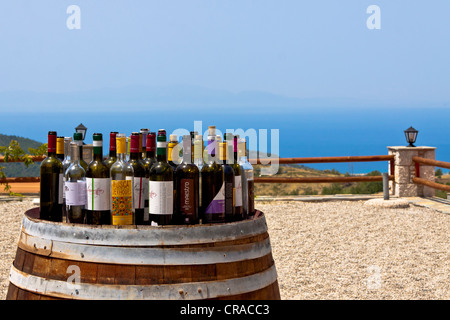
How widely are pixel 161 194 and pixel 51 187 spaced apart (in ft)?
2.61

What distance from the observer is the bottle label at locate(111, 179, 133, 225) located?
2809 millimetres

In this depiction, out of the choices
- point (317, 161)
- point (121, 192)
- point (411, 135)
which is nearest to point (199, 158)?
point (121, 192)

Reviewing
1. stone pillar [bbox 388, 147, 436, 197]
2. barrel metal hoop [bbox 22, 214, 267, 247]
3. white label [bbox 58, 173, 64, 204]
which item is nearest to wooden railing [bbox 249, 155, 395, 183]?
stone pillar [bbox 388, 147, 436, 197]

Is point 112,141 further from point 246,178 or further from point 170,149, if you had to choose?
point 246,178

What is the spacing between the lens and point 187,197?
2.81 metres

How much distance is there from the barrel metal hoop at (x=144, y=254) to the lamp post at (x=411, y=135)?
33.8 ft

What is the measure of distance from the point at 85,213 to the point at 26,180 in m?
9.76

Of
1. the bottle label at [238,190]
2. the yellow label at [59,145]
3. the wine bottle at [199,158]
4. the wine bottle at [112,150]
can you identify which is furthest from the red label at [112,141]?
the bottle label at [238,190]

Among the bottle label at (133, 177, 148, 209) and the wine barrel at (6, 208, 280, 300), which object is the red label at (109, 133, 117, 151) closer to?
the bottle label at (133, 177, 148, 209)

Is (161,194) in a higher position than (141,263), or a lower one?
higher

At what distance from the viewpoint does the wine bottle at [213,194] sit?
9.39ft

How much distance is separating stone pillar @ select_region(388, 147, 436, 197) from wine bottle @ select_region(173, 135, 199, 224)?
997 centimetres

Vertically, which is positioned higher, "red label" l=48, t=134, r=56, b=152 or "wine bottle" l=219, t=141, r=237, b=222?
"red label" l=48, t=134, r=56, b=152
